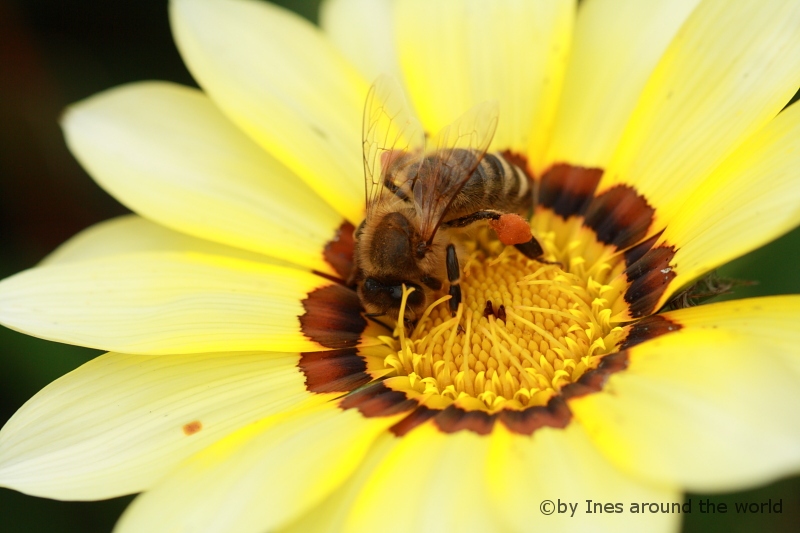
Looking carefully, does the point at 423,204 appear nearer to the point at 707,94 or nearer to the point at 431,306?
the point at 431,306

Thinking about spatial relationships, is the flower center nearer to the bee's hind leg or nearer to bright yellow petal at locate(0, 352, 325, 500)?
the bee's hind leg

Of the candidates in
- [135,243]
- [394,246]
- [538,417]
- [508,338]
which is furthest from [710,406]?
[135,243]

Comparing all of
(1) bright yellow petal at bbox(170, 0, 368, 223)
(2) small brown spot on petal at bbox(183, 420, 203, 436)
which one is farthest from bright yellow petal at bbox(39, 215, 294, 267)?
(2) small brown spot on petal at bbox(183, 420, 203, 436)

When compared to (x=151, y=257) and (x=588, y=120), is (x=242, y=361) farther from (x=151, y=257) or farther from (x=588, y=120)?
(x=588, y=120)

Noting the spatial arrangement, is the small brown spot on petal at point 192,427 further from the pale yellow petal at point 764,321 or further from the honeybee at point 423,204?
the pale yellow petal at point 764,321

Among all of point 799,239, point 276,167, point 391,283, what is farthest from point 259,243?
point 799,239
